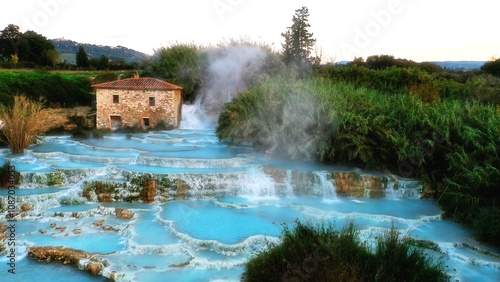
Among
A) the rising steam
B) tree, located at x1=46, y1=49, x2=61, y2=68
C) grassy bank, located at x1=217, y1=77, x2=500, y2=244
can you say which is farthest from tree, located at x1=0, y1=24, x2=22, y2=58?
grassy bank, located at x1=217, y1=77, x2=500, y2=244

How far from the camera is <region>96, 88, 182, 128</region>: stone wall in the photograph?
19625 mm

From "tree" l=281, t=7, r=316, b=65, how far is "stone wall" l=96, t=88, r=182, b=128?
28.8 feet

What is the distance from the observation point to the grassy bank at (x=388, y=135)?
8938 mm

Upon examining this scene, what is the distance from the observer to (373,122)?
37.6 ft

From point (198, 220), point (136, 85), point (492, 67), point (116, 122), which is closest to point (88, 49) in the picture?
point (116, 122)

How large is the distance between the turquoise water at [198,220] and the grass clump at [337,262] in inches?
42.0

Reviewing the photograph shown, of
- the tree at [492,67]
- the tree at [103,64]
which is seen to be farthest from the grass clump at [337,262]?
the tree at [103,64]

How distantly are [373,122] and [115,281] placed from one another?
8540mm

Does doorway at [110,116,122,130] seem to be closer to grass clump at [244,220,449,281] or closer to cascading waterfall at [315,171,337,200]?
cascading waterfall at [315,171,337,200]

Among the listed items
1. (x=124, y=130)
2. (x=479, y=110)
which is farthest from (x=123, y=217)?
(x=124, y=130)

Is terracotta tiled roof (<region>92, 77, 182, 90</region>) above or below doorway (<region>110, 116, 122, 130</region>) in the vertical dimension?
above

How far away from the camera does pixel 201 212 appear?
8.97 m

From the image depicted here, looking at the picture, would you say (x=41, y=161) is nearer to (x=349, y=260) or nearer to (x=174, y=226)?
(x=174, y=226)

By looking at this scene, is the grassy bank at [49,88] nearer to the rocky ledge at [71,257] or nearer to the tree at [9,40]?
the rocky ledge at [71,257]
